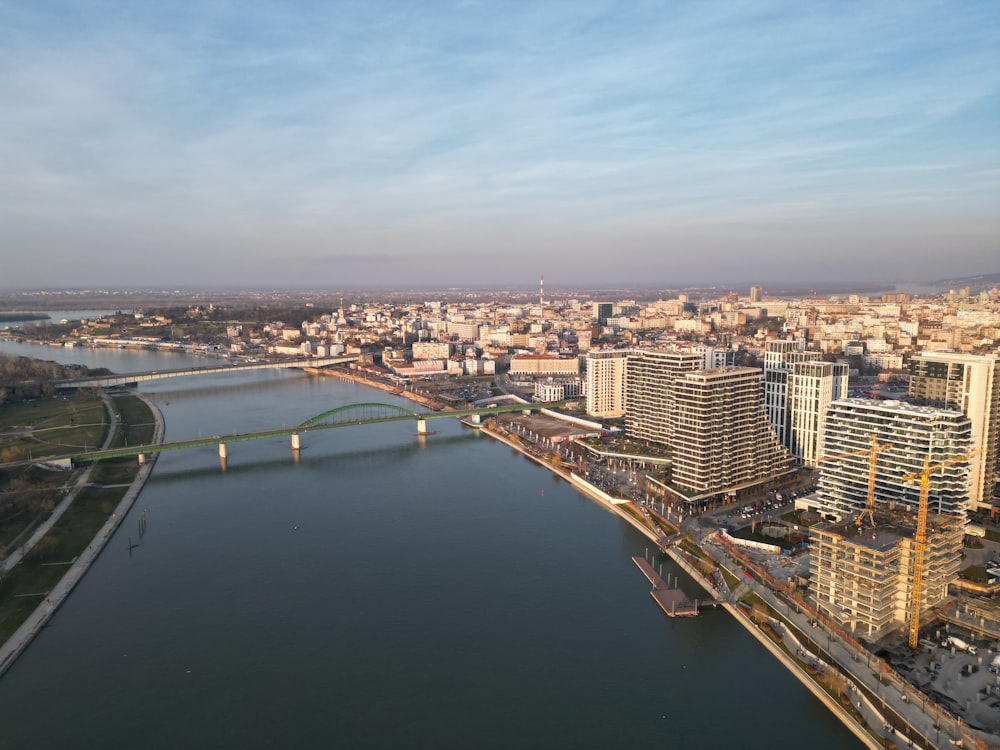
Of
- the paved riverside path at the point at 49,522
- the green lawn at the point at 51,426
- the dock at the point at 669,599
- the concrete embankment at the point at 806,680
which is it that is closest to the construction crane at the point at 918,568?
the concrete embankment at the point at 806,680

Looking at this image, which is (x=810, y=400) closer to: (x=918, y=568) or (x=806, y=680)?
(x=918, y=568)

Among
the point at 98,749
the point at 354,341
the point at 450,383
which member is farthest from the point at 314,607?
the point at 354,341

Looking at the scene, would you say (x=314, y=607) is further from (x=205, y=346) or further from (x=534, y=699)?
(x=205, y=346)

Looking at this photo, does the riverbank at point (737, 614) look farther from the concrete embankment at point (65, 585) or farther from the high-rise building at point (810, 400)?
the concrete embankment at point (65, 585)

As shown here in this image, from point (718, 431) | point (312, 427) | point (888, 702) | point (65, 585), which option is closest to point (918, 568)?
point (888, 702)

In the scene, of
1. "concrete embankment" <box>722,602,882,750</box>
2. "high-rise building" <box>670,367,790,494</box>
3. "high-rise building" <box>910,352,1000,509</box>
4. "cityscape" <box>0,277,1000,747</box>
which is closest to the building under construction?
"cityscape" <box>0,277,1000,747</box>

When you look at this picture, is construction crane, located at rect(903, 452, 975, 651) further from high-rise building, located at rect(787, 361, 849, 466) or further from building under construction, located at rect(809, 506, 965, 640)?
high-rise building, located at rect(787, 361, 849, 466)
